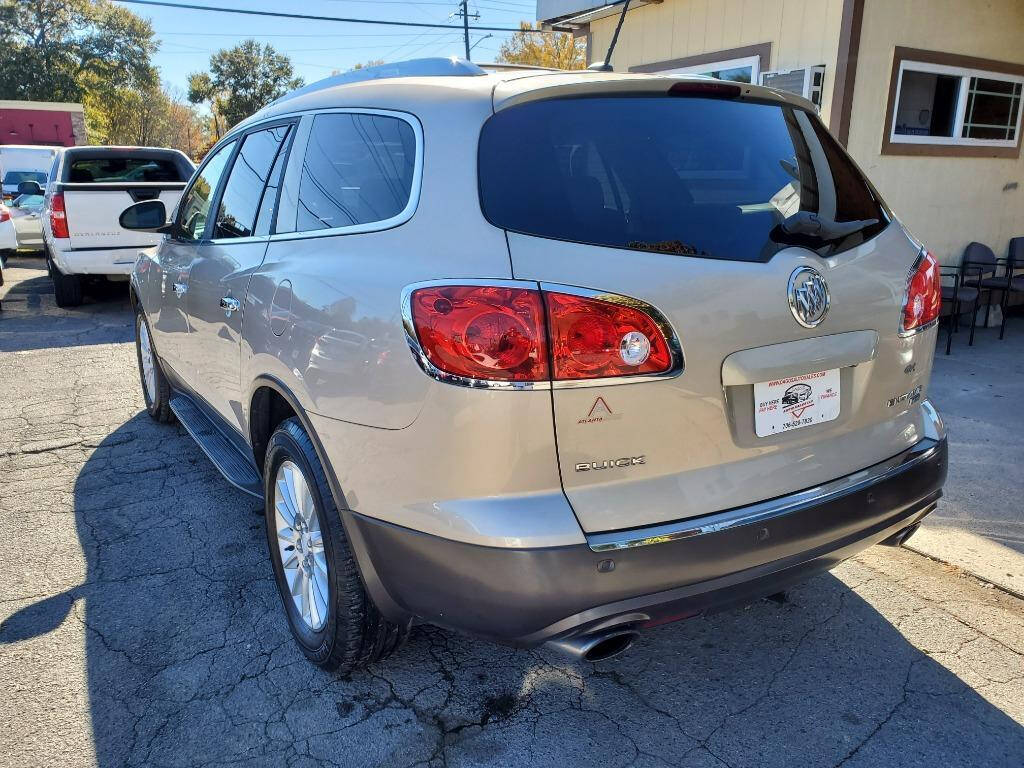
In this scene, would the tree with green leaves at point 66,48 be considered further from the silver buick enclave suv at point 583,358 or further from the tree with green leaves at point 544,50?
the silver buick enclave suv at point 583,358

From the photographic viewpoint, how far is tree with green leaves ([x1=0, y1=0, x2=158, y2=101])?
42906 millimetres

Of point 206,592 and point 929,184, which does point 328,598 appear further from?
point 929,184

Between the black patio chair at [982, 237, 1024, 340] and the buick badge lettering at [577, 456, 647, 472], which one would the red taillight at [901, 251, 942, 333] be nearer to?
the buick badge lettering at [577, 456, 647, 472]

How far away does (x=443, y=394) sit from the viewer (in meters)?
1.91

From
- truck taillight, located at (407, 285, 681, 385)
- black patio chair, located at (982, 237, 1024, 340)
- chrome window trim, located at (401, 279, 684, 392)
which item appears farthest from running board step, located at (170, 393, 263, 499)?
black patio chair, located at (982, 237, 1024, 340)

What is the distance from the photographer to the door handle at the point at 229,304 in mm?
3023

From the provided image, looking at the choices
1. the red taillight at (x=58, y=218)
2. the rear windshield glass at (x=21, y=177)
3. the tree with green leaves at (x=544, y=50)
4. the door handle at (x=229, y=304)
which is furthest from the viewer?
the tree with green leaves at (x=544, y=50)

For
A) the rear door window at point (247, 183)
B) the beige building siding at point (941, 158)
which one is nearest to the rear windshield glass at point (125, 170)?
the rear door window at point (247, 183)

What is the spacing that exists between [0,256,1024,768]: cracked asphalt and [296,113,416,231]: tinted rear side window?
1.52 m

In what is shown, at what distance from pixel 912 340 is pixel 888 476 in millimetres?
432

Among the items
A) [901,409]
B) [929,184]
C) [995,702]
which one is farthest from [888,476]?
[929,184]

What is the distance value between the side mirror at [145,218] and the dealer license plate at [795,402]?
Answer: 3.51m

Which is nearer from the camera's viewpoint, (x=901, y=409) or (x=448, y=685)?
(x=901, y=409)

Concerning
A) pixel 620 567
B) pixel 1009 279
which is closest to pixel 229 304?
pixel 620 567
